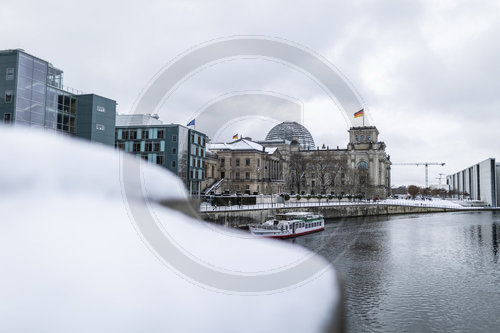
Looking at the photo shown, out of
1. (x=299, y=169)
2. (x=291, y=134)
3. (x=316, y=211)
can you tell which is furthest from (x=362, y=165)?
(x=316, y=211)

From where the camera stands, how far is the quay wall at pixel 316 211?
50616 mm

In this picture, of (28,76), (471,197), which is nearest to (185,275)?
(28,76)

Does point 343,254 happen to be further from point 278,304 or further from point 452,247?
point 278,304

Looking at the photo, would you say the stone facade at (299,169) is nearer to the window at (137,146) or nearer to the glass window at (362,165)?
the glass window at (362,165)

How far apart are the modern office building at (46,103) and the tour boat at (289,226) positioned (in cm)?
2914

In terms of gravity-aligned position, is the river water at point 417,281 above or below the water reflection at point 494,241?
below

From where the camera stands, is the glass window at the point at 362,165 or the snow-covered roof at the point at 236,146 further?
the glass window at the point at 362,165

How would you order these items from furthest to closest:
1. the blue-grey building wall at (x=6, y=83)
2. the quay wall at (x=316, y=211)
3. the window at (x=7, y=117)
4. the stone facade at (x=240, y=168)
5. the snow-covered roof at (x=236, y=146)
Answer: the snow-covered roof at (x=236, y=146) < the stone facade at (x=240, y=168) < the quay wall at (x=316, y=211) < the blue-grey building wall at (x=6, y=83) < the window at (x=7, y=117)

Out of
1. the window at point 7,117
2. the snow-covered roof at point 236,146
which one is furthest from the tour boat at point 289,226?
the snow-covered roof at point 236,146

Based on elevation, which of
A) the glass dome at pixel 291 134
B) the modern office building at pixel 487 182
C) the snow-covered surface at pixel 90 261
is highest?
the glass dome at pixel 291 134

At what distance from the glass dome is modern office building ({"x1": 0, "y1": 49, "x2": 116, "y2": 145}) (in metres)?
111

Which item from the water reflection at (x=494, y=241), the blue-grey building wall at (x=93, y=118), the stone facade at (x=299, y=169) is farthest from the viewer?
the stone facade at (x=299, y=169)

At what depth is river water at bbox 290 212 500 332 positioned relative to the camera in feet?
60.1

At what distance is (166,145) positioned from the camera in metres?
67.1
